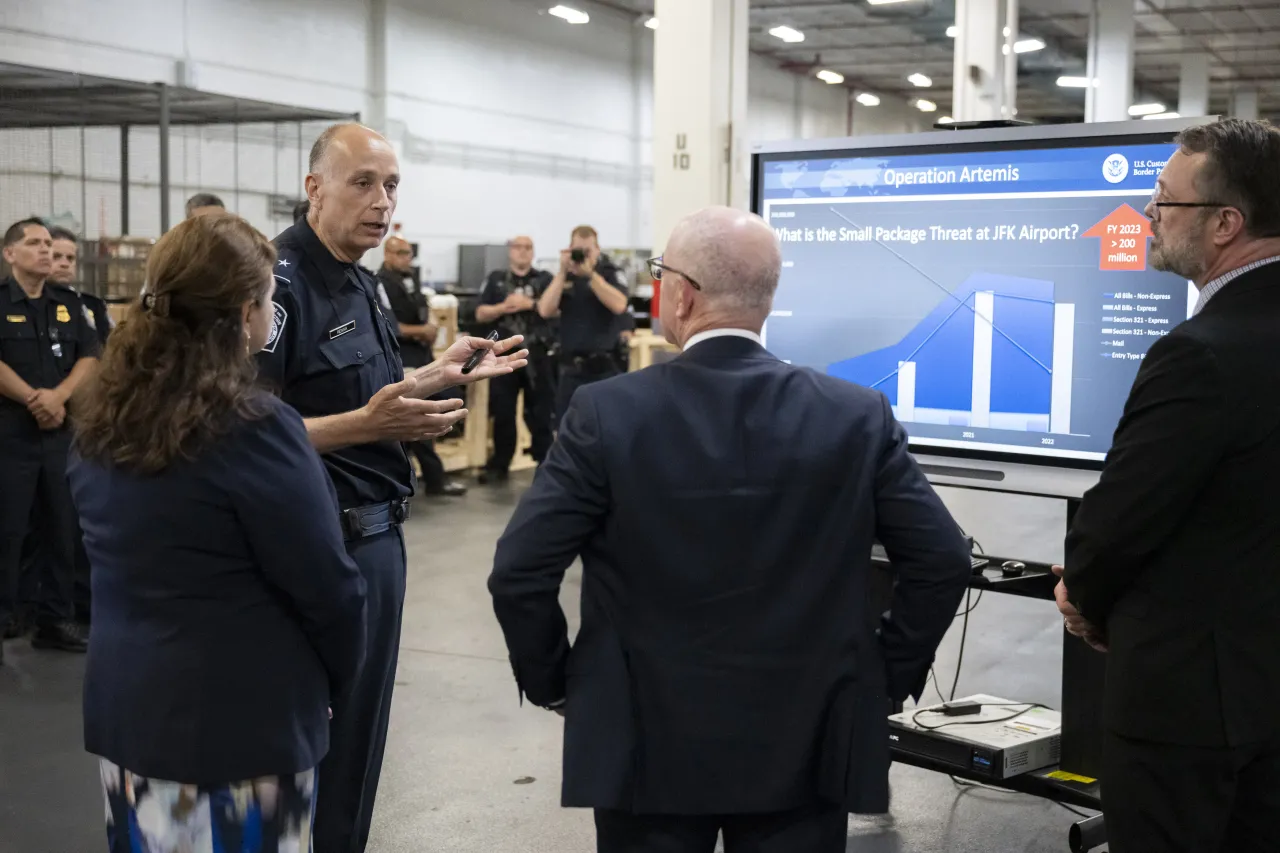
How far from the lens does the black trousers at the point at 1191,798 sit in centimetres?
182

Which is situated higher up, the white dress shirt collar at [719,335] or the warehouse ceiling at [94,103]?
the warehouse ceiling at [94,103]

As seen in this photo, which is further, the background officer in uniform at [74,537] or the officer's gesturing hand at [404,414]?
the background officer in uniform at [74,537]

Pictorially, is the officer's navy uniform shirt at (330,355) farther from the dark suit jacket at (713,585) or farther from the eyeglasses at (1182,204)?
the eyeglasses at (1182,204)

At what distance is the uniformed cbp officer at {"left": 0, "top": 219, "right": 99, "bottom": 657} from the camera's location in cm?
473

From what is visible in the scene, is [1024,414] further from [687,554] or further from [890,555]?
[687,554]

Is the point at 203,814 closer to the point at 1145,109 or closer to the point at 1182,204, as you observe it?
the point at 1182,204

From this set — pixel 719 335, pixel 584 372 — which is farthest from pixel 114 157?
pixel 719 335

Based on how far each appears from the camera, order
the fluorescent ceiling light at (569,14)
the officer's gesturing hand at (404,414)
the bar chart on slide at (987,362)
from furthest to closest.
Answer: the fluorescent ceiling light at (569,14)
the bar chart on slide at (987,362)
the officer's gesturing hand at (404,414)

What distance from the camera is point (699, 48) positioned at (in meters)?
5.02

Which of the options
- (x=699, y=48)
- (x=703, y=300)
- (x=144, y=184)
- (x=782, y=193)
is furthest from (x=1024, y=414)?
(x=144, y=184)

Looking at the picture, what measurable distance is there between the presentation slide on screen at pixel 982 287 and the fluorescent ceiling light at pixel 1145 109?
924 centimetres

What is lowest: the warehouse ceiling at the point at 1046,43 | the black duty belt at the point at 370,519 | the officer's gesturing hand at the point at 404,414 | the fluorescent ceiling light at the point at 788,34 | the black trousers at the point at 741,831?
the black trousers at the point at 741,831

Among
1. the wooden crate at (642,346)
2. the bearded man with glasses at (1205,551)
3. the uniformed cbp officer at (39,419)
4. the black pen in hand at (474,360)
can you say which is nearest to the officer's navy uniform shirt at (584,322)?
the wooden crate at (642,346)

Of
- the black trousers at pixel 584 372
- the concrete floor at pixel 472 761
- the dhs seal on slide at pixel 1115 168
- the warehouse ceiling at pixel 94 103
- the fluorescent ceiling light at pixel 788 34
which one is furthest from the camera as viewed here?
the fluorescent ceiling light at pixel 788 34
